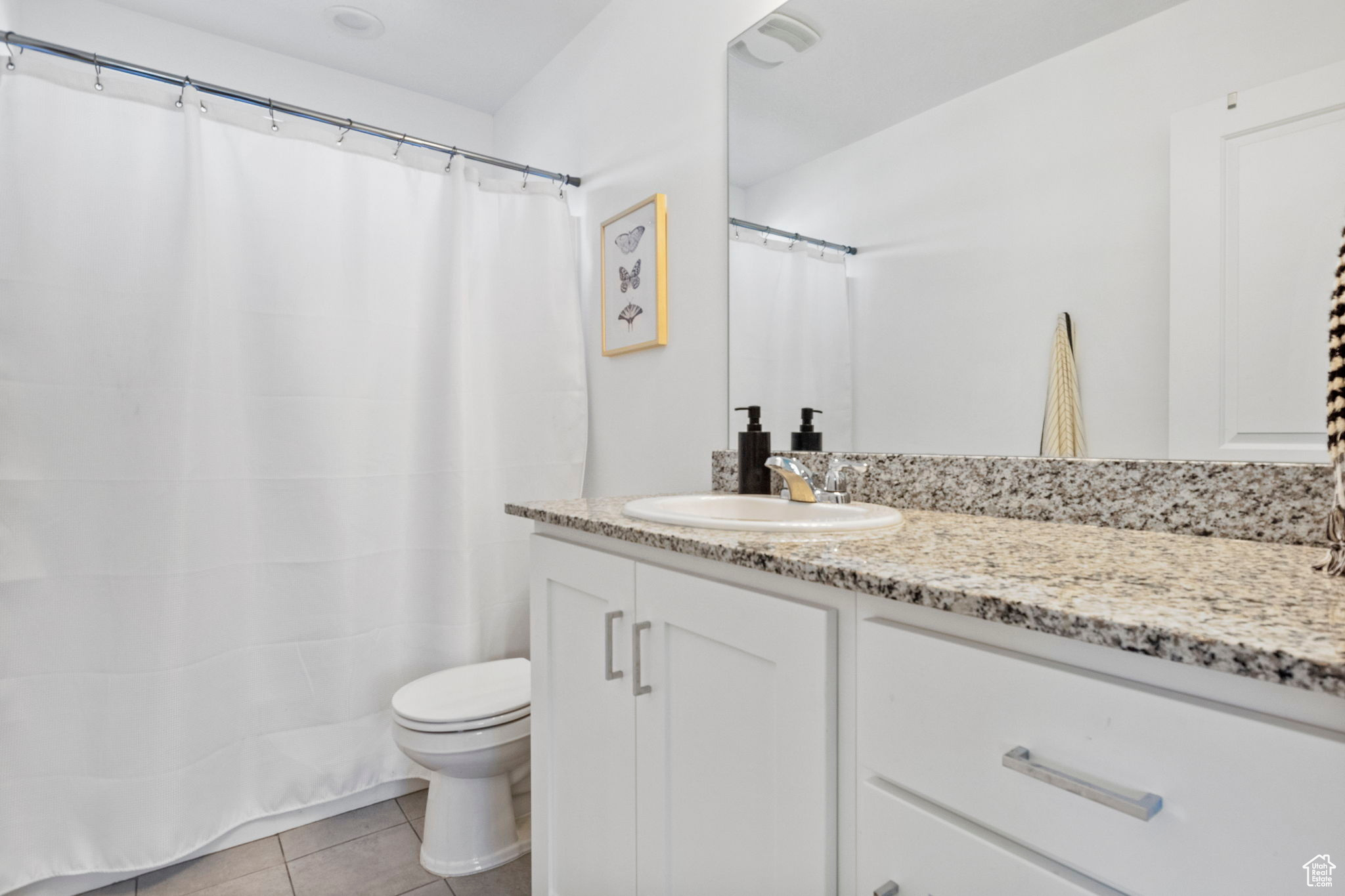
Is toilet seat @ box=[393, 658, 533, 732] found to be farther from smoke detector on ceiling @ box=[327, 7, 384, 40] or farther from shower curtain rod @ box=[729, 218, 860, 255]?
smoke detector on ceiling @ box=[327, 7, 384, 40]

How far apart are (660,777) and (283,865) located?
4.27ft

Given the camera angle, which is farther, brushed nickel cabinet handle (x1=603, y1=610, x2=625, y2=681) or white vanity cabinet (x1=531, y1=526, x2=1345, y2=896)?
brushed nickel cabinet handle (x1=603, y1=610, x2=625, y2=681)

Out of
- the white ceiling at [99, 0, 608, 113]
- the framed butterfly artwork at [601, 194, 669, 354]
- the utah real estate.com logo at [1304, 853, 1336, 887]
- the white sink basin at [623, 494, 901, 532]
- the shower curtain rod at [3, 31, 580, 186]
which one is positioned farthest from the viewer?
the white ceiling at [99, 0, 608, 113]

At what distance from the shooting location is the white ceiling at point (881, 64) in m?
1.13

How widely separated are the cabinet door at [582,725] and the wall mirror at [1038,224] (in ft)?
2.06

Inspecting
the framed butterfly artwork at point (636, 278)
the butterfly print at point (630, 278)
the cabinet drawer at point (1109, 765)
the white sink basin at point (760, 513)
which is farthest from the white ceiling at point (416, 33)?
the cabinet drawer at point (1109, 765)

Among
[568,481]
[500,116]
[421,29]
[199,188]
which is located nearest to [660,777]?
[568,481]

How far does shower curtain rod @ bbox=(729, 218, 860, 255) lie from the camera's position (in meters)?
1.47

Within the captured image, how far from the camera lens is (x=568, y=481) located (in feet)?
7.23

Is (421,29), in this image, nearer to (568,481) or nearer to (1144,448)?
(568,481)

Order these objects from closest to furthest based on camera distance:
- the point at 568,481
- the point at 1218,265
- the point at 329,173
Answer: the point at 1218,265, the point at 329,173, the point at 568,481

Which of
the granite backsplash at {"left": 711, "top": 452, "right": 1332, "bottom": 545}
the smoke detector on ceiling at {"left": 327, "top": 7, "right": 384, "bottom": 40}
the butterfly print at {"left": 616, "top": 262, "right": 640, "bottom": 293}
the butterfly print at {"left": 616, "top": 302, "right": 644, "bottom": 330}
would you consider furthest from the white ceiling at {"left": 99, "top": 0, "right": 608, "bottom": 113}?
the granite backsplash at {"left": 711, "top": 452, "right": 1332, "bottom": 545}

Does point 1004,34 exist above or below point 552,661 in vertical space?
above

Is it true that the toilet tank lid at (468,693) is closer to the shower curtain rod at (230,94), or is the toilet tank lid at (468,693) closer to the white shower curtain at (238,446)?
the white shower curtain at (238,446)
